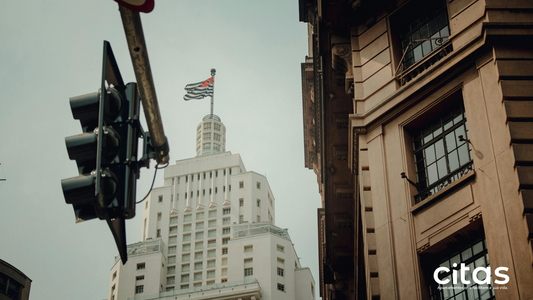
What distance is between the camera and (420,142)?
17.3 metres

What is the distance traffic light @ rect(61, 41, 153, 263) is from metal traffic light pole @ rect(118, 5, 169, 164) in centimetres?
18

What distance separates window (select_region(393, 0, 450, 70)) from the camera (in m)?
18.2

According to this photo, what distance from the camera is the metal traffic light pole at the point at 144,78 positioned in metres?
5.84

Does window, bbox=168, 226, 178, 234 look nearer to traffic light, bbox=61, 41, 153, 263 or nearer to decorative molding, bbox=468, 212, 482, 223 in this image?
decorative molding, bbox=468, 212, 482, 223

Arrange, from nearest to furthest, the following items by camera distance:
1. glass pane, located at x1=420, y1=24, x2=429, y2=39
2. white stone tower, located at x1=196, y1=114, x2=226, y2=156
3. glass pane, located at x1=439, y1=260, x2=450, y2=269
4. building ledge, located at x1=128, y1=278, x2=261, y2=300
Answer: glass pane, located at x1=439, y1=260, x2=450, y2=269
glass pane, located at x1=420, y1=24, x2=429, y2=39
building ledge, located at x1=128, y1=278, x2=261, y2=300
white stone tower, located at x1=196, y1=114, x2=226, y2=156

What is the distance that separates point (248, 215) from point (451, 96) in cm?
11318

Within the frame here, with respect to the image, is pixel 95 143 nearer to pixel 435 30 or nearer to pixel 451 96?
pixel 451 96

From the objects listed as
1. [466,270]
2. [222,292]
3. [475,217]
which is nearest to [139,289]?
[222,292]

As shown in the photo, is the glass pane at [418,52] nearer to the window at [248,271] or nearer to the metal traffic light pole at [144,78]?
the metal traffic light pole at [144,78]

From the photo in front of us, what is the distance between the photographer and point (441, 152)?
1633cm

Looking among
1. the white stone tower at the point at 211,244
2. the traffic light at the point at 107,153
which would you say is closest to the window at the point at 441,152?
the traffic light at the point at 107,153

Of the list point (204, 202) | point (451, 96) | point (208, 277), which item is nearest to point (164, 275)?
point (208, 277)

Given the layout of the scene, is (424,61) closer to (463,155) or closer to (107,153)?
(463,155)

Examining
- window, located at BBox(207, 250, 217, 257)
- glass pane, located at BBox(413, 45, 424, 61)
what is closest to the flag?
window, located at BBox(207, 250, 217, 257)
